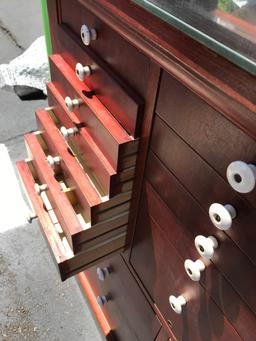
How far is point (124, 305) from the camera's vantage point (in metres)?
0.86

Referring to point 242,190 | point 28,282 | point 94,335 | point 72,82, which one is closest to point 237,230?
point 242,190

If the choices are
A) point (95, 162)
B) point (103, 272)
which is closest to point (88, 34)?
point (95, 162)

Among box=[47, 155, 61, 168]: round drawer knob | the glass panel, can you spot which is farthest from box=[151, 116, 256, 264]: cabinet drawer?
box=[47, 155, 61, 168]: round drawer knob

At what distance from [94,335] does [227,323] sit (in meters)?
0.72

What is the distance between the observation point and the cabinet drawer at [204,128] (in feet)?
1.15

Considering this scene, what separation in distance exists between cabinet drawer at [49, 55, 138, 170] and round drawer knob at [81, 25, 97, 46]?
9cm

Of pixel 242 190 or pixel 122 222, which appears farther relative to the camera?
pixel 122 222

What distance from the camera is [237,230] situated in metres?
0.39

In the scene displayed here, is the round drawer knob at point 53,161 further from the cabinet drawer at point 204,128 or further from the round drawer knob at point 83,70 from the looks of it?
the cabinet drawer at point 204,128

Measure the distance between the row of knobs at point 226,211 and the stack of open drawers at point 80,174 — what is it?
178mm

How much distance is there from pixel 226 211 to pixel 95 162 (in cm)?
29

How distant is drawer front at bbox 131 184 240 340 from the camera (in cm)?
51

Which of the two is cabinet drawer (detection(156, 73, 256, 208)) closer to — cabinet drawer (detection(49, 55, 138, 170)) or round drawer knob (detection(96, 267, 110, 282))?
cabinet drawer (detection(49, 55, 138, 170))

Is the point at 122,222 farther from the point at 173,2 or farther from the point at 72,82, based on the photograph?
the point at 173,2
